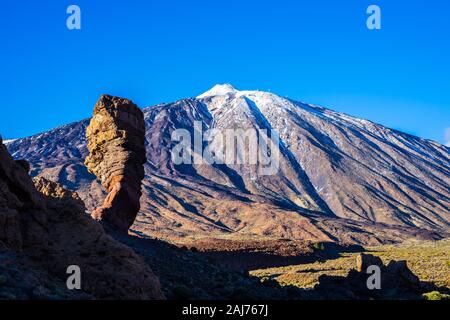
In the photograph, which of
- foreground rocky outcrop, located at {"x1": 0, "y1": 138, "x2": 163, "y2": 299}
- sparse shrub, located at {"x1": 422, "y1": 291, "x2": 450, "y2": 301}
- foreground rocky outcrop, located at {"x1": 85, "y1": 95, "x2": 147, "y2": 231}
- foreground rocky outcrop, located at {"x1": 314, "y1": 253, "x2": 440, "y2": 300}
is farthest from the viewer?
foreground rocky outcrop, located at {"x1": 85, "y1": 95, "x2": 147, "y2": 231}

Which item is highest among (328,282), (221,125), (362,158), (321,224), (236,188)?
(221,125)

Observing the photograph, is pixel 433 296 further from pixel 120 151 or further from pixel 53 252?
pixel 53 252

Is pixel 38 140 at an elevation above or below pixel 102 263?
above

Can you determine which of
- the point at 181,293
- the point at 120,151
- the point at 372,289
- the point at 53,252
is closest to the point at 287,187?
the point at 120,151

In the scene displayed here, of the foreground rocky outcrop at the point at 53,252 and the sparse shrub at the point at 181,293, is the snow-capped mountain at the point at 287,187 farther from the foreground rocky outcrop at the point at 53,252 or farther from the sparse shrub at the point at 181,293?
the foreground rocky outcrop at the point at 53,252

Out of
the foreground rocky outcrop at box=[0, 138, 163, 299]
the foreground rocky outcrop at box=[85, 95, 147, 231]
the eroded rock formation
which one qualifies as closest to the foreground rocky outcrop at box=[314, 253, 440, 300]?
the eroded rock formation

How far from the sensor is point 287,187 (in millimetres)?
151000

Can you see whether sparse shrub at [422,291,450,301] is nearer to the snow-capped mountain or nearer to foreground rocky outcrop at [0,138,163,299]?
foreground rocky outcrop at [0,138,163,299]

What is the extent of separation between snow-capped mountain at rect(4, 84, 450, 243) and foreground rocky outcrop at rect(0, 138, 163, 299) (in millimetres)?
68831

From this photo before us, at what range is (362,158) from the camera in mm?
179625

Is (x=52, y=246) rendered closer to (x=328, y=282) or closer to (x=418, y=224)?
(x=328, y=282)

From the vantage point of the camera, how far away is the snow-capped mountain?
102688 mm
